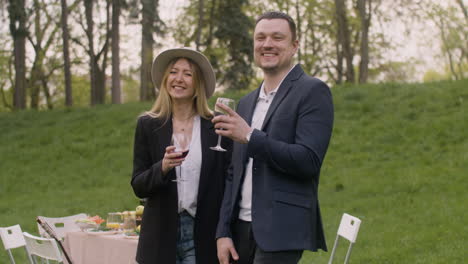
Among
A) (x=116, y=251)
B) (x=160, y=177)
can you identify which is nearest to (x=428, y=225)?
(x=116, y=251)

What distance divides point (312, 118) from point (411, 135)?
1078 centimetres

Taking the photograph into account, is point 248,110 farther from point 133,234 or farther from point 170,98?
point 133,234

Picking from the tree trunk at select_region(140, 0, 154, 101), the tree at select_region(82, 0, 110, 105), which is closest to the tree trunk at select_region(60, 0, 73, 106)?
the tree at select_region(82, 0, 110, 105)

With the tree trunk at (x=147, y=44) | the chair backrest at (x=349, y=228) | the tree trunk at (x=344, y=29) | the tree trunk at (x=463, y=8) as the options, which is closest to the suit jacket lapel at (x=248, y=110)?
the chair backrest at (x=349, y=228)

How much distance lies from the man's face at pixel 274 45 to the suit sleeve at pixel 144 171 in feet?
2.67

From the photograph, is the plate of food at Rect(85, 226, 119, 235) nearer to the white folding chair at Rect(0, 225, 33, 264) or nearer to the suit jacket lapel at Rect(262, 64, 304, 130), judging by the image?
the white folding chair at Rect(0, 225, 33, 264)

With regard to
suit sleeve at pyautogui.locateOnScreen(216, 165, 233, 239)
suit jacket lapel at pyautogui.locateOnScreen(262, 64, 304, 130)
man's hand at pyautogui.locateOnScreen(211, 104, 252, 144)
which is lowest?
suit sleeve at pyautogui.locateOnScreen(216, 165, 233, 239)

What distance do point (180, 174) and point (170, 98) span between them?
492 millimetres

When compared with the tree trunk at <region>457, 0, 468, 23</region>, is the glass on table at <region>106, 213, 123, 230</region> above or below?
below

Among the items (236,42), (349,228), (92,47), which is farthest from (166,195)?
(92,47)

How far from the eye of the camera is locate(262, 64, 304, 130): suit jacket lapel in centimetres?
310

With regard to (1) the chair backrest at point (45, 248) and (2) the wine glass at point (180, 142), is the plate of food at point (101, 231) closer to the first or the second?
(1) the chair backrest at point (45, 248)

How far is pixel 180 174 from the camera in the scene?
3701mm

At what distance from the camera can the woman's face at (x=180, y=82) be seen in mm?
3830
